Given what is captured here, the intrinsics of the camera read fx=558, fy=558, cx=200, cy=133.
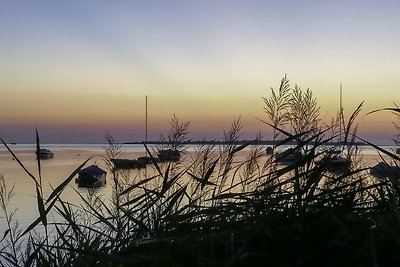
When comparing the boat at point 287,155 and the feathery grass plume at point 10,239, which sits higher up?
the boat at point 287,155

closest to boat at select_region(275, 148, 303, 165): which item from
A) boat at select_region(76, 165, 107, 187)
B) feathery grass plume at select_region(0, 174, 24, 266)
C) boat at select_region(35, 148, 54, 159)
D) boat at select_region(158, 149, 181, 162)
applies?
boat at select_region(35, 148, 54, 159)

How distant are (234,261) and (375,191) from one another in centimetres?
87

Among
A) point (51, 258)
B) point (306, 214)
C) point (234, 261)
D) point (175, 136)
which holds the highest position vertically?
point (175, 136)

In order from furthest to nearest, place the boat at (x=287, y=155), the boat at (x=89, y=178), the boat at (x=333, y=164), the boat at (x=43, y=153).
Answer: the boat at (x=89, y=178)
the boat at (x=43, y=153)
the boat at (x=287, y=155)
the boat at (x=333, y=164)

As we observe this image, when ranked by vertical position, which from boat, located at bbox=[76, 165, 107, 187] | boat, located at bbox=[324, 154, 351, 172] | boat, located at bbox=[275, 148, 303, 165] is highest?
boat, located at bbox=[275, 148, 303, 165]

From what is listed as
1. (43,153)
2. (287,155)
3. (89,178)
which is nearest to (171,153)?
(287,155)

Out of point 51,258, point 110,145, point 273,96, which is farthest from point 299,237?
point 110,145

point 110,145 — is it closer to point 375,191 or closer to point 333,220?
point 375,191

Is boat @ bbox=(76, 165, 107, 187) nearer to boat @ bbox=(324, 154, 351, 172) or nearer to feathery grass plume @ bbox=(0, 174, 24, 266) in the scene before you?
feathery grass plume @ bbox=(0, 174, 24, 266)

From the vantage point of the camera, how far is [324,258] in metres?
1.48

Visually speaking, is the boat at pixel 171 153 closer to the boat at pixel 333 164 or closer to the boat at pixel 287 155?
the boat at pixel 333 164

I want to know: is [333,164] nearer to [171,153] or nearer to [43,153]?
[171,153]

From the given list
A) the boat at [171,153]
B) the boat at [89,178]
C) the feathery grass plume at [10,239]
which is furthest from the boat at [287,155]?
the boat at [89,178]

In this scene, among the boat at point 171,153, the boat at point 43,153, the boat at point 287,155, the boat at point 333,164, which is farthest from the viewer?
the boat at point 171,153
